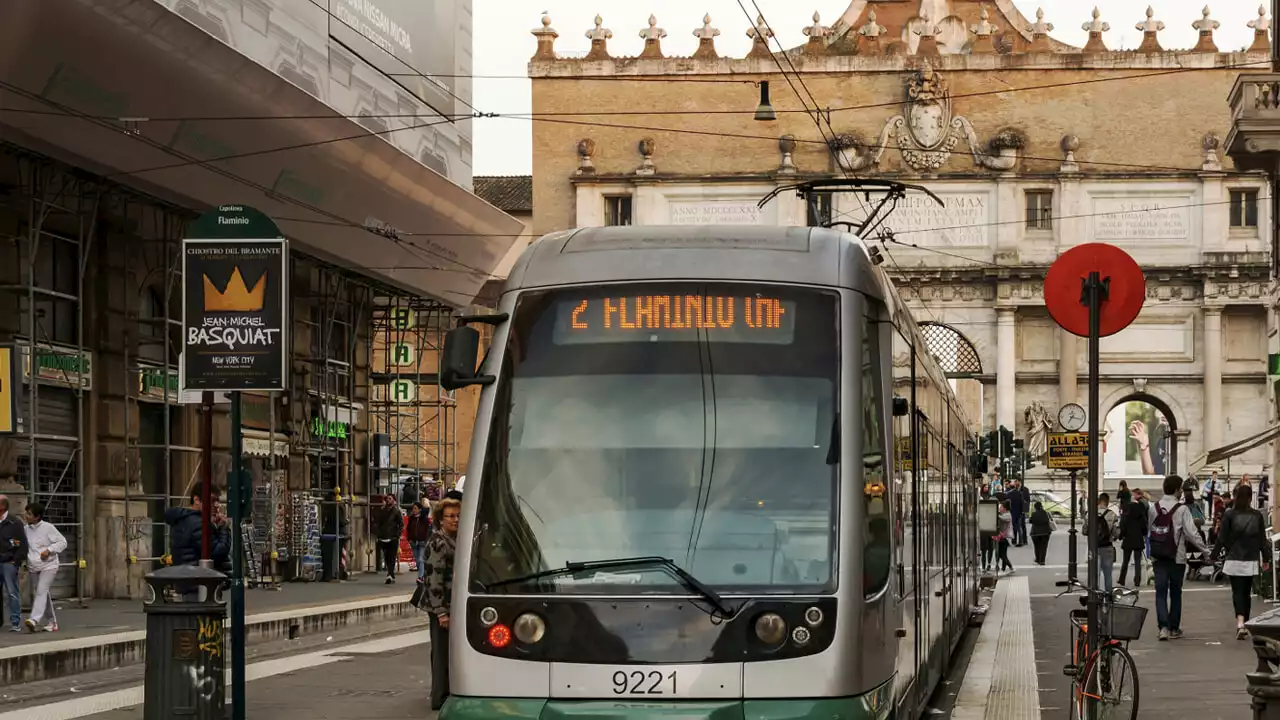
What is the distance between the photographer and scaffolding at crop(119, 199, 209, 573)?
86.9 ft

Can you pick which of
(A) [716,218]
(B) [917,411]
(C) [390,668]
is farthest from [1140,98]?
(B) [917,411]

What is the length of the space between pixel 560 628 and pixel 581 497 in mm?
535

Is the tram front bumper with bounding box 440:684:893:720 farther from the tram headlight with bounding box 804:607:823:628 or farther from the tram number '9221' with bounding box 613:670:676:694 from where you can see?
the tram headlight with bounding box 804:607:823:628

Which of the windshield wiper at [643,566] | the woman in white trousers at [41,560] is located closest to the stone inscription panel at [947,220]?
the woman in white trousers at [41,560]

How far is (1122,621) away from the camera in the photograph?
11.6 metres

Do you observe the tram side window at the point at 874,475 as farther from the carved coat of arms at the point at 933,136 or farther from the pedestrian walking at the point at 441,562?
the carved coat of arms at the point at 933,136

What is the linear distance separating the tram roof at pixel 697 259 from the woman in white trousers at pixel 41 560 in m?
12.6

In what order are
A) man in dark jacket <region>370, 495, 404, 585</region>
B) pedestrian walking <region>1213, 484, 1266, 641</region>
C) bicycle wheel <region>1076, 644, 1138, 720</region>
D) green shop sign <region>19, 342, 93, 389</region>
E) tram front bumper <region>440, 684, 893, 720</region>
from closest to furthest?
tram front bumper <region>440, 684, 893, 720</region> → bicycle wheel <region>1076, 644, 1138, 720</region> → pedestrian walking <region>1213, 484, 1266, 641</region> → green shop sign <region>19, 342, 93, 389</region> → man in dark jacket <region>370, 495, 404, 585</region>

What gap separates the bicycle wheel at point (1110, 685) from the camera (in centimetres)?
1177

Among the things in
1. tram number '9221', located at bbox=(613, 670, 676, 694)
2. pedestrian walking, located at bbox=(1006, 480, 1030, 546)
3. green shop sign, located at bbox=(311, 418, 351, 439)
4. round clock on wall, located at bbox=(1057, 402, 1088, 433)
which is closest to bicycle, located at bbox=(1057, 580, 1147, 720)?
tram number '9221', located at bbox=(613, 670, 676, 694)

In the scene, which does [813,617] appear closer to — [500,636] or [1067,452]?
[500,636]

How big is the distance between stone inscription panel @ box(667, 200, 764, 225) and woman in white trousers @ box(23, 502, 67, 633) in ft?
160

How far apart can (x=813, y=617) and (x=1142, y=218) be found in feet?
205

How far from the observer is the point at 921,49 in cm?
7031
